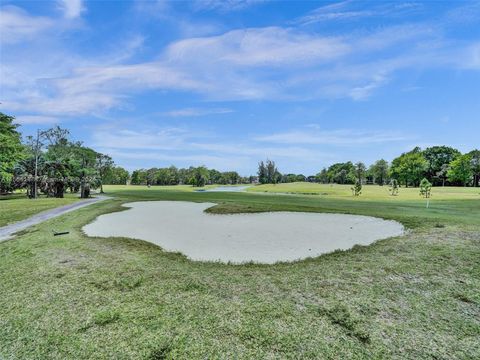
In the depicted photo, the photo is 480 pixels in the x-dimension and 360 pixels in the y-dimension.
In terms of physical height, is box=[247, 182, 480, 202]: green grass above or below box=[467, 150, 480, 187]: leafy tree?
below

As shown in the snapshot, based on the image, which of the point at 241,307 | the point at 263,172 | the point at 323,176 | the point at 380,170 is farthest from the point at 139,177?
the point at 241,307

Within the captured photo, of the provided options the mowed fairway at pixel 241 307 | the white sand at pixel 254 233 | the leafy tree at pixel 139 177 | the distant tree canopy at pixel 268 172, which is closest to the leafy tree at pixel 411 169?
the distant tree canopy at pixel 268 172

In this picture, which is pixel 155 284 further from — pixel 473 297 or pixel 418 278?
pixel 473 297

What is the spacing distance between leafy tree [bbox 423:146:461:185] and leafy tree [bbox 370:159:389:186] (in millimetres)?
14400

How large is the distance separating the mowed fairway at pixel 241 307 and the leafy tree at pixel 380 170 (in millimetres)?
109941

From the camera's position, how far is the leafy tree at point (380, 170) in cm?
10662

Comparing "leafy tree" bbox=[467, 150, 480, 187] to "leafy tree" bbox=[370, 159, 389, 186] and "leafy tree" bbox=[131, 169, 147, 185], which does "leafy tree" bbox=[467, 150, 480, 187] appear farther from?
"leafy tree" bbox=[131, 169, 147, 185]

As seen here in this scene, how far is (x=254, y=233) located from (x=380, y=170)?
359ft

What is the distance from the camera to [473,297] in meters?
5.57

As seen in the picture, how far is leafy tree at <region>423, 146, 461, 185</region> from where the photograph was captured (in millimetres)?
86188

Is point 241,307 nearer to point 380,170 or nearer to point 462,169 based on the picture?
point 462,169

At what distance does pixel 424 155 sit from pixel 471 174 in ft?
67.1

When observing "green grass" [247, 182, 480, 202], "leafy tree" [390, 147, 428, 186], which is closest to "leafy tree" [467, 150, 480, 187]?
"leafy tree" [390, 147, 428, 186]

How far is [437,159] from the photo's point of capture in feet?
299
